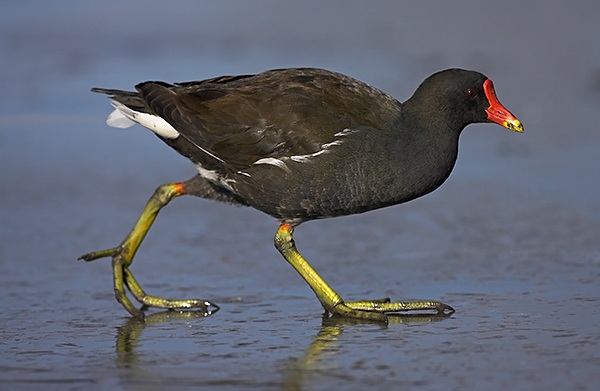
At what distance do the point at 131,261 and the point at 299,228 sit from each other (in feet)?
4.62

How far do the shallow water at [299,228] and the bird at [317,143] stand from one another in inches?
14.1

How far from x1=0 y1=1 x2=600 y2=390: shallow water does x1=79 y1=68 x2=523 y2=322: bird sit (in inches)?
14.1

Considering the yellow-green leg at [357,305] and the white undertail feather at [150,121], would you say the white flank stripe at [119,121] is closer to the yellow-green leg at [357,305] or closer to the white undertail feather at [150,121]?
the white undertail feather at [150,121]

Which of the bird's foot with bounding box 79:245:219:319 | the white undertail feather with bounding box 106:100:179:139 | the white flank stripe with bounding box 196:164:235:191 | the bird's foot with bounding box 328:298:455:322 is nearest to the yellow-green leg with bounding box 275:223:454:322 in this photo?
the bird's foot with bounding box 328:298:455:322

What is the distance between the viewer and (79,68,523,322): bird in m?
5.17

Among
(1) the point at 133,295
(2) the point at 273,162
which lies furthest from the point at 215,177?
(1) the point at 133,295

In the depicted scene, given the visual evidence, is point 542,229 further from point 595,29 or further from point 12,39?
point 12,39

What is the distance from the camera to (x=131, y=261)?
219 inches

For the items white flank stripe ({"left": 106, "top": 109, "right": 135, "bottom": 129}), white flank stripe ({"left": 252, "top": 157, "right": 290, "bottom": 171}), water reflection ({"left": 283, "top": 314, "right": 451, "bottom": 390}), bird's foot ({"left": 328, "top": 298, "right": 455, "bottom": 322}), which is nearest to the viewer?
water reflection ({"left": 283, "top": 314, "right": 451, "bottom": 390})

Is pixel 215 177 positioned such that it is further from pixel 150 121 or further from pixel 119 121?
pixel 119 121

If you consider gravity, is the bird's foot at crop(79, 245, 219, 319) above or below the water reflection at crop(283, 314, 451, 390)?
above

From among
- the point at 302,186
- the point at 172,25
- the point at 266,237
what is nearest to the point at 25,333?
the point at 302,186

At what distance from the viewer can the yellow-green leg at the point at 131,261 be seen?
17.2 ft

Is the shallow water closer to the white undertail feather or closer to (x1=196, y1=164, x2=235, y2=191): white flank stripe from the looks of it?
(x1=196, y1=164, x2=235, y2=191): white flank stripe
